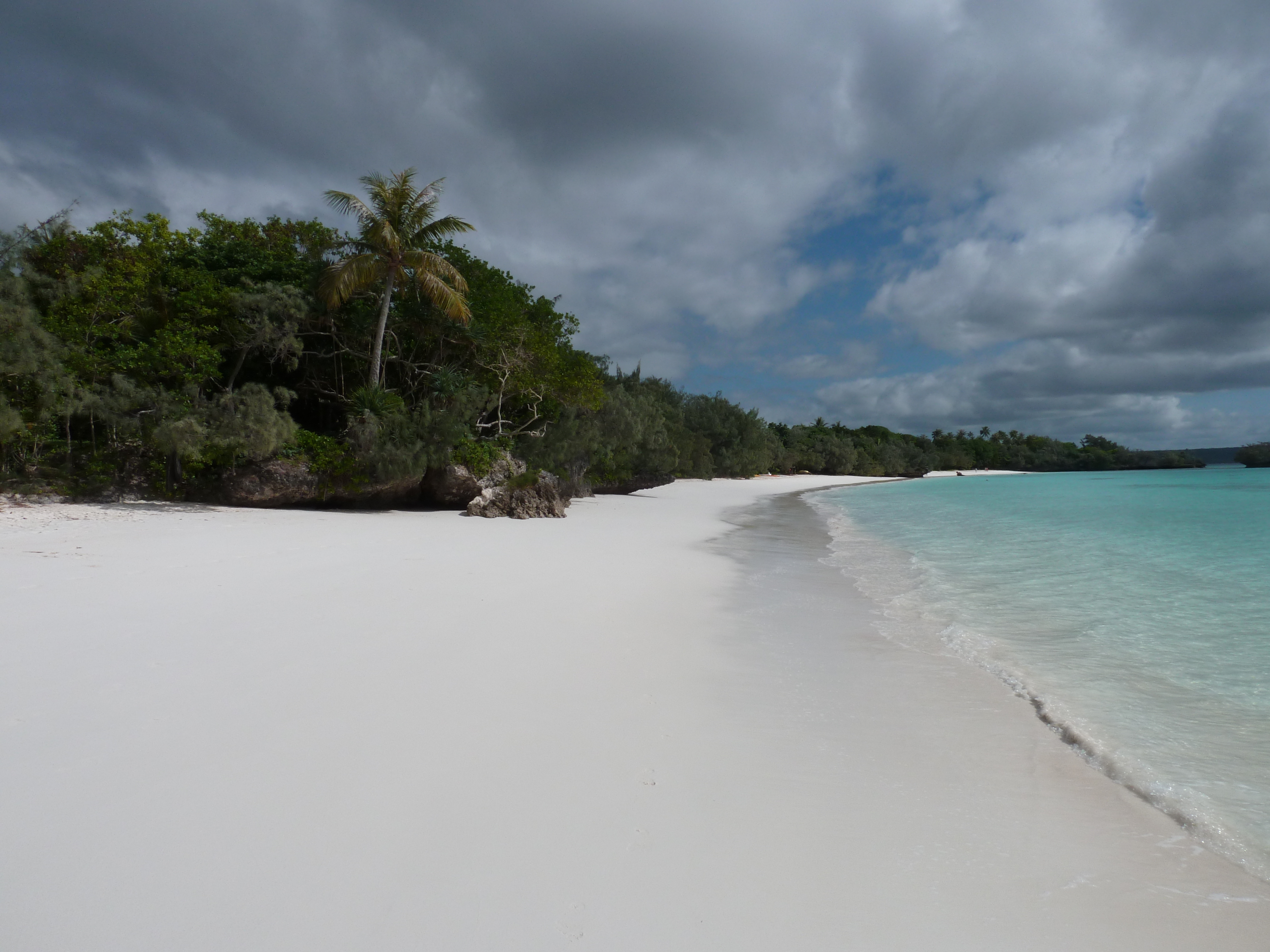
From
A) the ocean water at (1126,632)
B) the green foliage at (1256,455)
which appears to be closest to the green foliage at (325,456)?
the ocean water at (1126,632)

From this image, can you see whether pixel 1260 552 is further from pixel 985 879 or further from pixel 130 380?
pixel 130 380

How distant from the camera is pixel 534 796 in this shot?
2523mm

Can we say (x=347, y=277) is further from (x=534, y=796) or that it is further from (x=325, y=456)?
(x=534, y=796)

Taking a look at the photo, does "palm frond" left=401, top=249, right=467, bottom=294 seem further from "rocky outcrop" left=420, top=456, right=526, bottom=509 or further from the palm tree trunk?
"rocky outcrop" left=420, top=456, right=526, bottom=509

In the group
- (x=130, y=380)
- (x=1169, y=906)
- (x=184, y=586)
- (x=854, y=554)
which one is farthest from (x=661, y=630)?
(x=130, y=380)

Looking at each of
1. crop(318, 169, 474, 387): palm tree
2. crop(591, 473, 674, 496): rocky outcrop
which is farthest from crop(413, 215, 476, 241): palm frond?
crop(591, 473, 674, 496): rocky outcrop

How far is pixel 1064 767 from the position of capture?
10.3ft

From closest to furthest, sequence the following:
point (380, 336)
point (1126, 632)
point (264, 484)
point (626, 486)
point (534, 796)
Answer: point (534, 796), point (1126, 632), point (264, 484), point (380, 336), point (626, 486)

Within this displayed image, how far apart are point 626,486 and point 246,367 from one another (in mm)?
17582

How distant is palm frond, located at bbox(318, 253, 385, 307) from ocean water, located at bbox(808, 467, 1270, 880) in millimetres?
13816

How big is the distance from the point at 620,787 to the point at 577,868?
569 mm

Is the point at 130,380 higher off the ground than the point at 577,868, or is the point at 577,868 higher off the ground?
the point at 130,380

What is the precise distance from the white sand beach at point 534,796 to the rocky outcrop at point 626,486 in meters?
21.9

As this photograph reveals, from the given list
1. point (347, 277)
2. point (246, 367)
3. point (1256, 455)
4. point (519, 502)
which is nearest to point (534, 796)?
point (519, 502)
